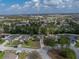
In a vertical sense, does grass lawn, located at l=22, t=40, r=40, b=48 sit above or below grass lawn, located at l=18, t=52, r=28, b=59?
above

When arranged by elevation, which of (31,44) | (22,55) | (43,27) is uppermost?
(43,27)

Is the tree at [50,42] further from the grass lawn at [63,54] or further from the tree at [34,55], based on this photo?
the tree at [34,55]

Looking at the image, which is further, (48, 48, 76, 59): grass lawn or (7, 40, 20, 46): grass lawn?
(7, 40, 20, 46): grass lawn

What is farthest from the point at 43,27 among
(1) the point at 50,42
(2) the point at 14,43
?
(2) the point at 14,43

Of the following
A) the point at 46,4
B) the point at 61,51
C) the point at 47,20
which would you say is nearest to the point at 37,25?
the point at 47,20

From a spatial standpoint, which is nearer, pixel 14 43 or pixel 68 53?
pixel 68 53

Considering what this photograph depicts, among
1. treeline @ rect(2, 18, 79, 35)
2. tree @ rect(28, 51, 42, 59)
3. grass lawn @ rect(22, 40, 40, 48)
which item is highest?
treeline @ rect(2, 18, 79, 35)

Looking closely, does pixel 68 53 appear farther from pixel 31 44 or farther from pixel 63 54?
pixel 31 44

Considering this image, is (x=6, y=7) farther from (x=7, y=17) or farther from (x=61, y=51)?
(x=61, y=51)

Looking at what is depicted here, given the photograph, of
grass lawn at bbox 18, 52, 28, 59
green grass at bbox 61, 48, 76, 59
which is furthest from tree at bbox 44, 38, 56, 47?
grass lawn at bbox 18, 52, 28, 59

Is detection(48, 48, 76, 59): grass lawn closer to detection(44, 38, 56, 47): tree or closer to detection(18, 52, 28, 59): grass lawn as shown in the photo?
detection(44, 38, 56, 47): tree

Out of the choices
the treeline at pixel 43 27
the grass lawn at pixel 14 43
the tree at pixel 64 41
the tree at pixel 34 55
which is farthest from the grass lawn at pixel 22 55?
the tree at pixel 64 41
